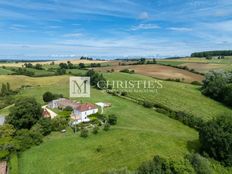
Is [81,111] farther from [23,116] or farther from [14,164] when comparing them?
[14,164]

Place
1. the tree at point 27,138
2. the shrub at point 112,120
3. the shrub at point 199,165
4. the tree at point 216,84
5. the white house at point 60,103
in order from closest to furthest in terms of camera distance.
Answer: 1. the shrub at point 199,165
2. the tree at point 27,138
3. the shrub at point 112,120
4. the white house at point 60,103
5. the tree at point 216,84

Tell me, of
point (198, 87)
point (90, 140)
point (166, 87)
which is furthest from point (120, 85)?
point (90, 140)

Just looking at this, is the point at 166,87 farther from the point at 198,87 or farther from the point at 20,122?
the point at 20,122

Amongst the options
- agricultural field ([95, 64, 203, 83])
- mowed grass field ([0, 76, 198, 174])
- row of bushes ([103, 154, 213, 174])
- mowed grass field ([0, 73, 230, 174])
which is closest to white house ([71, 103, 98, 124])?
mowed grass field ([0, 73, 230, 174])

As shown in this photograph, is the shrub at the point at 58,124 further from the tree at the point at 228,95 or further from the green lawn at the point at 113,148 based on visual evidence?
the tree at the point at 228,95

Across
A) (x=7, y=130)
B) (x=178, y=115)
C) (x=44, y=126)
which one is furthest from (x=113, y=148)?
(x=178, y=115)

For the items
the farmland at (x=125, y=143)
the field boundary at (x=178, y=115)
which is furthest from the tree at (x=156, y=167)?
the field boundary at (x=178, y=115)

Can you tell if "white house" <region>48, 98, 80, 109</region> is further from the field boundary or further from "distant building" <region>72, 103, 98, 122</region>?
the field boundary
